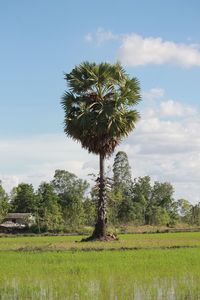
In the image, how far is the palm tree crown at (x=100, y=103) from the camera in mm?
32688

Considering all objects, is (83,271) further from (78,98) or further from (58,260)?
(78,98)

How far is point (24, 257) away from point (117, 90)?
1428 centimetres

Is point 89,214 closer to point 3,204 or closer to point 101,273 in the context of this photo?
point 3,204

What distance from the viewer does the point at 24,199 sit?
90188 millimetres

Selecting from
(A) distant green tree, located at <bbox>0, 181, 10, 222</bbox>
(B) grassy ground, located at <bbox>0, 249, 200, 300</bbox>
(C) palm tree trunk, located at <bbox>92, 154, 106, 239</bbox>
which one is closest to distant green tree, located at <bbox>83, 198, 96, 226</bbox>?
(A) distant green tree, located at <bbox>0, 181, 10, 222</bbox>

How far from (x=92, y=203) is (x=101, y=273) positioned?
2283 inches

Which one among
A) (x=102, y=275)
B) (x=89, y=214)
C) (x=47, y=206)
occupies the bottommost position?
(x=102, y=275)

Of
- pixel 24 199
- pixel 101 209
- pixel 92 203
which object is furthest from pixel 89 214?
pixel 101 209

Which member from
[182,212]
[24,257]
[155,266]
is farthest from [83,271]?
[182,212]

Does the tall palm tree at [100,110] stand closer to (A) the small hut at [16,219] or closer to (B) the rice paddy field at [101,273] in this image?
(B) the rice paddy field at [101,273]

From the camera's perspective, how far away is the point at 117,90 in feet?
109

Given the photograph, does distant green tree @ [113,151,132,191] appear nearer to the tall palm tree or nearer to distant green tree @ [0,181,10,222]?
distant green tree @ [0,181,10,222]

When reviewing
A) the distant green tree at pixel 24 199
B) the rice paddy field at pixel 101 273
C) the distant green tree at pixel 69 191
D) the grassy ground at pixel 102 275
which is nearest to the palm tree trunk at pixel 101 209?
the rice paddy field at pixel 101 273

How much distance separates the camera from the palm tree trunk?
3247cm
